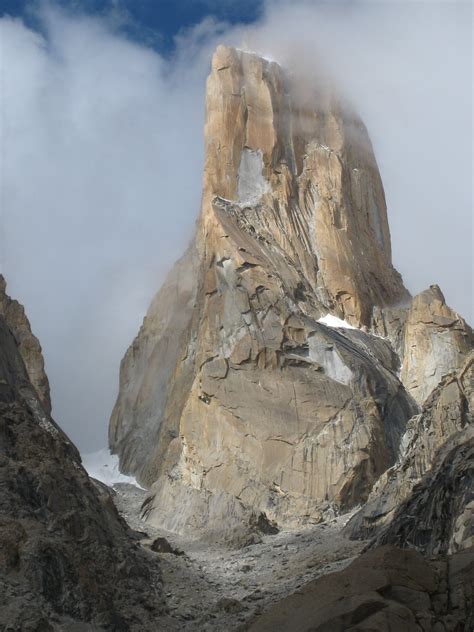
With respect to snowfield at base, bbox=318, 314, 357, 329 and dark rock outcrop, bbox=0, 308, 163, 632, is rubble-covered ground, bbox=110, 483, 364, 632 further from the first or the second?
snowfield at base, bbox=318, 314, 357, 329

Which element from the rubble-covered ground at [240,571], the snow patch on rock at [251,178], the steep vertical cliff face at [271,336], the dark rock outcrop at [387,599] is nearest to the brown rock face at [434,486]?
the rubble-covered ground at [240,571]

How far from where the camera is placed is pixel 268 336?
2324 inches

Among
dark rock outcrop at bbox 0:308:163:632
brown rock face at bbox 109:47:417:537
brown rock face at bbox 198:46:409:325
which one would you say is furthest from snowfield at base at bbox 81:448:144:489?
dark rock outcrop at bbox 0:308:163:632

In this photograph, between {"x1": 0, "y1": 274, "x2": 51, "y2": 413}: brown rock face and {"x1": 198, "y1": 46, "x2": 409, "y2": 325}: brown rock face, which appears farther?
{"x1": 198, "y1": 46, "x2": 409, "y2": 325}: brown rock face

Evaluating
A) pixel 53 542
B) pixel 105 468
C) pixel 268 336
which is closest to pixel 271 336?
pixel 268 336

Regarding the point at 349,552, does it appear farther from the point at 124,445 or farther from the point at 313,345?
the point at 124,445

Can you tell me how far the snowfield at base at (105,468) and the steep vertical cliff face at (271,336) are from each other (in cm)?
108

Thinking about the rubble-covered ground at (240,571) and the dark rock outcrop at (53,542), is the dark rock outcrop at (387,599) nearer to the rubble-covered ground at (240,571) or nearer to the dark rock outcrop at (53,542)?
the rubble-covered ground at (240,571)

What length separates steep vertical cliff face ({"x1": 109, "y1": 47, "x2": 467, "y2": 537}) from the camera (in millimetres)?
54656

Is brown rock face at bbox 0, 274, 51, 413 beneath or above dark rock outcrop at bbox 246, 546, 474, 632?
above

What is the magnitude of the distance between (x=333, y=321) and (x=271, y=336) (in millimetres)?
7145

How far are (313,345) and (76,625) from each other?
105 feet

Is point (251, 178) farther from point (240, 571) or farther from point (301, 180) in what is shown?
point (240, 571)

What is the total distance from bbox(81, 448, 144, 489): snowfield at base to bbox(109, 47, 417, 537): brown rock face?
94 centimetres
